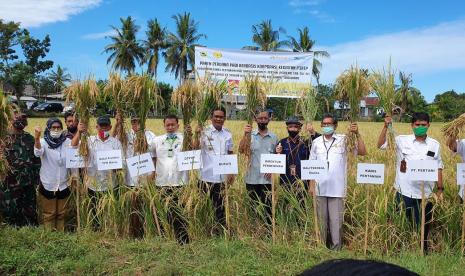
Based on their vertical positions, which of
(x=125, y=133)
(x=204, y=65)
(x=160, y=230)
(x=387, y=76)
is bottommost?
(x=160, y=230)

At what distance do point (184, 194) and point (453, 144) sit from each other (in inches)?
130

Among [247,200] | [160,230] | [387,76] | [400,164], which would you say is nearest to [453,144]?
[400,164]

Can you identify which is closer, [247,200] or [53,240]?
[53,240]

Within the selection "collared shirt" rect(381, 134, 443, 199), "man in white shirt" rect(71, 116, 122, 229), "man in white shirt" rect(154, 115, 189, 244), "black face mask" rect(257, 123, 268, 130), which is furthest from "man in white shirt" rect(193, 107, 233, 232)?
"collared shirt" rect(381, 134, 443, 199)

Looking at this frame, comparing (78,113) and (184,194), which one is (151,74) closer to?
(78,113)

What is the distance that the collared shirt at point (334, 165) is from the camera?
521 centimetres

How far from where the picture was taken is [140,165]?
17.4ft

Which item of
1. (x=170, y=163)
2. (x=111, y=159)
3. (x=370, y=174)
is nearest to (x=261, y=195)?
(x=170, y=163)

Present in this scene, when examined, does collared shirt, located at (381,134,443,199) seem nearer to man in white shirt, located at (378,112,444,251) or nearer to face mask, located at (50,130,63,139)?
man in white shirt, located at (378,112,444,251)

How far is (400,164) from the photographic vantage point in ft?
17.0

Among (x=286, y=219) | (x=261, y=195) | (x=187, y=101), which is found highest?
(x=187, y=101)

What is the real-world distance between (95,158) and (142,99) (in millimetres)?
1030

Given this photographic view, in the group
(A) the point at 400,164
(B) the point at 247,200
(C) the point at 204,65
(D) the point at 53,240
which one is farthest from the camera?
(C) the point at 204,65

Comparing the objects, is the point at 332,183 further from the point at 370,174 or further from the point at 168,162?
the point at 168,162
